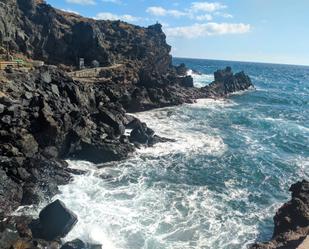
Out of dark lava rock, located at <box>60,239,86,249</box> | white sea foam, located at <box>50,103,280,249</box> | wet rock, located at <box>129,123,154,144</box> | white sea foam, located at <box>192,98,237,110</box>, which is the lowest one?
white sea foam, located at <box>50,103,280,249</box>

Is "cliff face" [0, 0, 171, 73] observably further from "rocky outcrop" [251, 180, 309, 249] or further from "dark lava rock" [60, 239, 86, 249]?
"rocky outcrop" [251, 180, 309, 249]

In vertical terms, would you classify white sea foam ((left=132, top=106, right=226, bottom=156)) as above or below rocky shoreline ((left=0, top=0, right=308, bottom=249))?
below

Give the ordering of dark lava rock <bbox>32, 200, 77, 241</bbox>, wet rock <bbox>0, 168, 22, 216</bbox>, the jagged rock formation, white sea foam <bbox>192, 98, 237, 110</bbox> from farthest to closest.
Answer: white sea foam <bbox>192, 98, 237, 110</bbox> < the jagged rock formation < wet rock <bbox>0, 168, 22, 216</bbox> < dark lava rock <bbox>32, 200, 77, 241</bbox>

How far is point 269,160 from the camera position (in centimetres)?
4931

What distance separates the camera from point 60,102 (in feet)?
159

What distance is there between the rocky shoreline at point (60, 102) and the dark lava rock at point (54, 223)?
404mm

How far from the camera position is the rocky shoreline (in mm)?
33375

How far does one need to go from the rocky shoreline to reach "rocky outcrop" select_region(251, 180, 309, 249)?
500 inches

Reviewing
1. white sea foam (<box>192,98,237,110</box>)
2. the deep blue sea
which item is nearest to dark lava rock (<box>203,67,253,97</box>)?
white sea foam (<box>192,98,237,110</box>)

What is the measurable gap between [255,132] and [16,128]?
3968 cm

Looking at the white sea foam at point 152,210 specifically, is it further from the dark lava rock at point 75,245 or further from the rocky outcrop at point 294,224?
the rocky outcrop at point 294,224

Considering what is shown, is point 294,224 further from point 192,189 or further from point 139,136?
point 139,136

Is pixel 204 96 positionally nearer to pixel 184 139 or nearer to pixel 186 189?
pixel 184 139

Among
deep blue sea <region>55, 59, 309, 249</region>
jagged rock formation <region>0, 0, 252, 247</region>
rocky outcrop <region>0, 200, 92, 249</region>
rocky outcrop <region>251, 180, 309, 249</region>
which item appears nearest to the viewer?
rocky outcrop <region>251, 180, 309, 249</region>
